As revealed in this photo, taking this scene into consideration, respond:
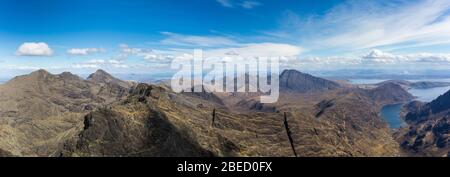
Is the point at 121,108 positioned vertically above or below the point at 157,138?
above

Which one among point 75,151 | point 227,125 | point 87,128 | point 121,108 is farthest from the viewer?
point 227,125
